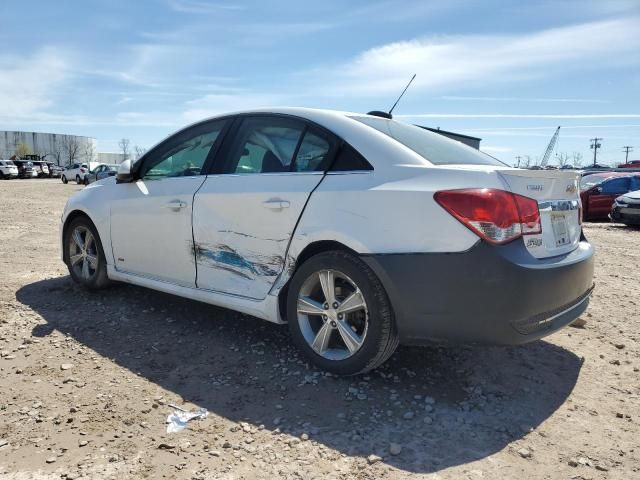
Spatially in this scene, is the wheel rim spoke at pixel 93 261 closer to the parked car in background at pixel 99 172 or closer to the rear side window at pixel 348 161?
the rear side window at pixel 348 161

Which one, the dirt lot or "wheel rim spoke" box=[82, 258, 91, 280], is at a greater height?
"wheel rim spoke" box=[82, 258, 91, 280]

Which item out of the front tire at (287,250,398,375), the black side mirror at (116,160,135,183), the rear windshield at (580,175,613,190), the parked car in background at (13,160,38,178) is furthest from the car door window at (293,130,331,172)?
the parked car in background at (13,160,38,178)

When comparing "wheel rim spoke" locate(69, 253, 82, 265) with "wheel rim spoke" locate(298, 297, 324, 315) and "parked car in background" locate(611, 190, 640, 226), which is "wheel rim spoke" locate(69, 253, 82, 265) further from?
"parked car in background" locate(611, 190, 640, 226)

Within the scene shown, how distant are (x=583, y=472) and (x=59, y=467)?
7.68 feet

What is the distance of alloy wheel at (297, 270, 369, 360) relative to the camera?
2926mm

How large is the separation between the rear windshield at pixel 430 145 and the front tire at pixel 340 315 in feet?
2.69

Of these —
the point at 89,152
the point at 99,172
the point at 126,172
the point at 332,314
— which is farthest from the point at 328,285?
the point at 89,152

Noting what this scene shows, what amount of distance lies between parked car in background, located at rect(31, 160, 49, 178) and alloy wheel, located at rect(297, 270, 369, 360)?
51335 mm

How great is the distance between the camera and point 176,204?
381 centimetres

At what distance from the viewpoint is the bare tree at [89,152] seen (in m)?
119

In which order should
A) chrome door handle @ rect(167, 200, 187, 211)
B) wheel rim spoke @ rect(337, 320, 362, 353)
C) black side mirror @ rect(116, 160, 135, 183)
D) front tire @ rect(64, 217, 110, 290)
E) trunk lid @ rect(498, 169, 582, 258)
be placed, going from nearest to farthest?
trunk lid @ rect(498, 169, 582, 258) → wheel rim spoke @ rect(337, 320, 362, 353) → chrome door handle @ rect(167, 200, 187, 211) → black side mirror @ rect(116, 160, 135, 183) → front tire @ rect(64, 217, 110, 290)

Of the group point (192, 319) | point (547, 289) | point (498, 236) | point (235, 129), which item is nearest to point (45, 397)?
point (192, 319)

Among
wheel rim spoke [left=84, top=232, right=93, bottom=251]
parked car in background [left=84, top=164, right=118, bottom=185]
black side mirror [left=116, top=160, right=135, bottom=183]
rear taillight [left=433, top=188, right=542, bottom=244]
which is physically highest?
parked car in background [left=84, top=164, right=118, bottom=185]

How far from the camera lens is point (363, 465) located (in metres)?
2.24
